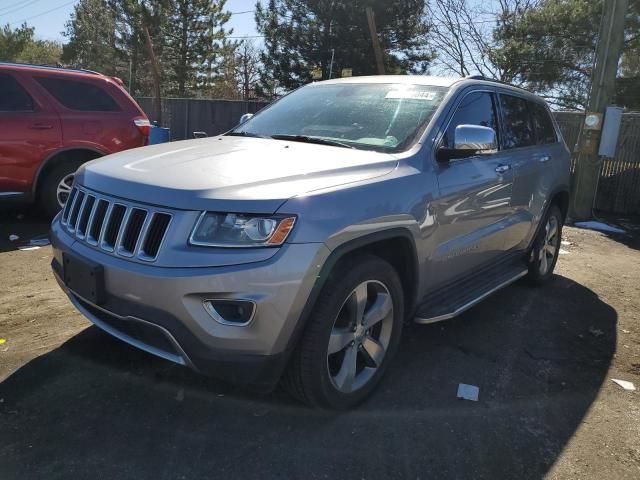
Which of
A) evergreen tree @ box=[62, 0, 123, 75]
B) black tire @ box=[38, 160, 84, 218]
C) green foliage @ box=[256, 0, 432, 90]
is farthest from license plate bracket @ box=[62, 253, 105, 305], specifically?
evergreen tree @ box=[62, 0, 123, 75]

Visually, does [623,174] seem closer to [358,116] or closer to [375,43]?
[375,43]

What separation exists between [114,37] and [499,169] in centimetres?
3815

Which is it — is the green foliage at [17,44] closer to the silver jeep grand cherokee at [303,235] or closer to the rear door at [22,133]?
the rear door at [22,133]

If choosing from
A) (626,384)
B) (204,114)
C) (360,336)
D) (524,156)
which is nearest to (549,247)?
(524,156)

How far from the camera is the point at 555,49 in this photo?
1991cm

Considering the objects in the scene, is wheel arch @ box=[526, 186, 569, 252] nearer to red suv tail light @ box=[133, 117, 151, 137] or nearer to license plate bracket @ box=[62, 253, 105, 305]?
license plate bracket @ box=[62, 253, 105, 305]

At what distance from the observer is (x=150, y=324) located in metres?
2.44

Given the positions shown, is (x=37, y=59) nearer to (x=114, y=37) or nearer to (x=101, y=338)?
(x=114, y=37)

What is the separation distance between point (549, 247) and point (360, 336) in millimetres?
3445

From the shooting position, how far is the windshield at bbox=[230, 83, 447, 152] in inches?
134

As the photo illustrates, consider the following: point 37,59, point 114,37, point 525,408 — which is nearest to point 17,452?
point 525,408

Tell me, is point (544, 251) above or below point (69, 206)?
below

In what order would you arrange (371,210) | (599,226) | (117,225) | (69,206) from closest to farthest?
(117,225) < (371,210) < (69,206) < (599,226)

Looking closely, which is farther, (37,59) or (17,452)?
(37,59)
